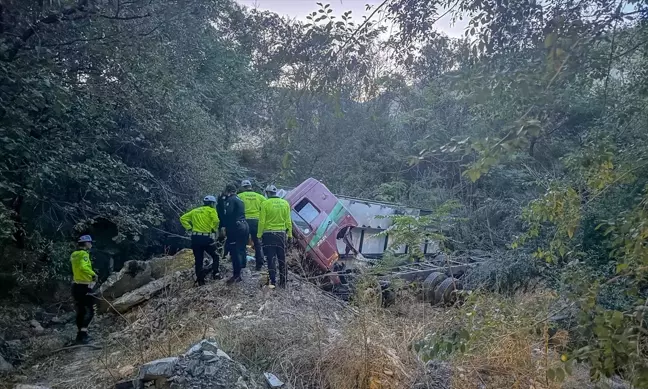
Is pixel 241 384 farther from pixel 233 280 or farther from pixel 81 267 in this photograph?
pixel 81 267

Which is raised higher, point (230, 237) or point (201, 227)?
point (201, 227)

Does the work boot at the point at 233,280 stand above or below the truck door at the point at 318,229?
below

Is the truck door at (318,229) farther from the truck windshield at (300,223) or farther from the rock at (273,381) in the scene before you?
the rock at (273,381)

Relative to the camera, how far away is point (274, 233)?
8.58 meters

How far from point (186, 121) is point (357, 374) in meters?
8.35

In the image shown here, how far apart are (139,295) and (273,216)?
2.95 m

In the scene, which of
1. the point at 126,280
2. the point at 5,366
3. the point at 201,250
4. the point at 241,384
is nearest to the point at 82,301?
the point at 5,366

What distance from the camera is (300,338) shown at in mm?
5547

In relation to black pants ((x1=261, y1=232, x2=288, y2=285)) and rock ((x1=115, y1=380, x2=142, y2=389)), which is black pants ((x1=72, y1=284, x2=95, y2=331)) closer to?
black pants ((x1=261, y1=232, x2=288, y2=285))

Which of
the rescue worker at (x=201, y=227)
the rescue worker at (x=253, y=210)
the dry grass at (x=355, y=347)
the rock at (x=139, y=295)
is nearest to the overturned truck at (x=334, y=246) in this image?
the rescue worker at (x=253, y=210)

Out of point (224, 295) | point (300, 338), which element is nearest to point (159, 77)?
point (224, 295)

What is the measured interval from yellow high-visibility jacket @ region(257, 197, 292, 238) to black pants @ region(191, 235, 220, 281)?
98 centimetres

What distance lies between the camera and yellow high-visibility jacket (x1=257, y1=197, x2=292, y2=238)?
8.60m

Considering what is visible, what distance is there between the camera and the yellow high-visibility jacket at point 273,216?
8.60m
